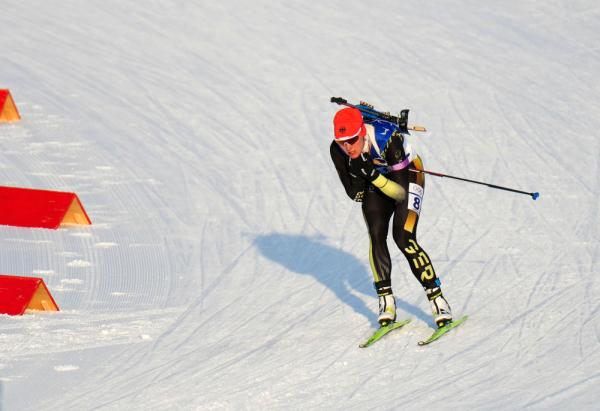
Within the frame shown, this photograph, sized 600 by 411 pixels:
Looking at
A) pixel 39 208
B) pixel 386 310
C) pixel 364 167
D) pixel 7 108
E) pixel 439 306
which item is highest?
pixel 7 108

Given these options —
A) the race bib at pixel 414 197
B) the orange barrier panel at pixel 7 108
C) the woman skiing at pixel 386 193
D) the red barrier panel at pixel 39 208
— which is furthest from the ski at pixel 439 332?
the orange barrier panel at pixel 7 108

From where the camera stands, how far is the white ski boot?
25.4ft

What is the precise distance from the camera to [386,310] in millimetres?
7742

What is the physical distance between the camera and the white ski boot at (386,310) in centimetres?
774

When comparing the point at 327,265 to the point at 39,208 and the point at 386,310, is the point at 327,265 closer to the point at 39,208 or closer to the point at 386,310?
the point at 386,310

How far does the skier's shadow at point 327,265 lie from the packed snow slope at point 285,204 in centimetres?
2

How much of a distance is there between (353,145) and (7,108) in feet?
19.9

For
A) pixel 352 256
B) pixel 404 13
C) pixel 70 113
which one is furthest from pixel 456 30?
pixel 352 256

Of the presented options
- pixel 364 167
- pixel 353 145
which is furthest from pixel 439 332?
pixel 353 145

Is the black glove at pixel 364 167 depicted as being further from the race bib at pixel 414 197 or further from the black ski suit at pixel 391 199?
the race bib at pixel 414 197

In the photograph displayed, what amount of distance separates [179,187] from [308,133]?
184cm

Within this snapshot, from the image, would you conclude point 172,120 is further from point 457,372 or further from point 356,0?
point 457,372

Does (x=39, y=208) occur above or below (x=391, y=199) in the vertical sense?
above

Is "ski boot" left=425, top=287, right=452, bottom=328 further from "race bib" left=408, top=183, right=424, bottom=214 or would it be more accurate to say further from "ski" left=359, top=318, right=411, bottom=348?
"race bib" left=408, top=183, right=424, bottom=214
